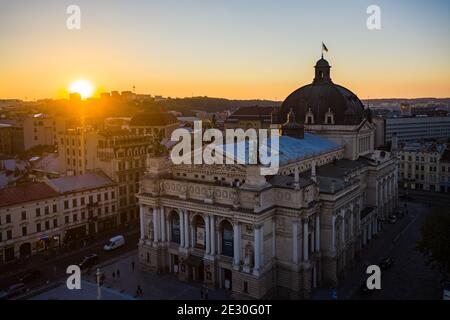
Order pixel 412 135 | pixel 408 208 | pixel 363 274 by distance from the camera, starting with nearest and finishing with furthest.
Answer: pixel 363 274, pixel 408 208, pixel 412 135

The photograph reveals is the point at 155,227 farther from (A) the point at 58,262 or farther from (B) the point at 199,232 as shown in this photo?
(A) the point at 58,262

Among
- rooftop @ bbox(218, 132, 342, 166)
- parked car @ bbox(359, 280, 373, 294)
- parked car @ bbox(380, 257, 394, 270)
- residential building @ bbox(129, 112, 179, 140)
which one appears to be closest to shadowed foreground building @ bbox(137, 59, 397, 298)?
rooftop @ bbox(218, 132, 342, 166)

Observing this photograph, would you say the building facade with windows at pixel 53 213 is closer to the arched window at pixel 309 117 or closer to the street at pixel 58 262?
the street at pixel 58 262

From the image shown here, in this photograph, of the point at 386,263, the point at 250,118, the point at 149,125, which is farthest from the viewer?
the point at 250,118

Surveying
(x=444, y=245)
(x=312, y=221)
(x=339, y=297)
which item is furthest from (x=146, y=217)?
(x=444, y=245)

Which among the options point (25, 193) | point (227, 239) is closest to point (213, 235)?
point (227, 239)

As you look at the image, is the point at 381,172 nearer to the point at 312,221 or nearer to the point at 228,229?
the point at 312,221

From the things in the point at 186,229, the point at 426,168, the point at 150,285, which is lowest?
the point at 150,285
